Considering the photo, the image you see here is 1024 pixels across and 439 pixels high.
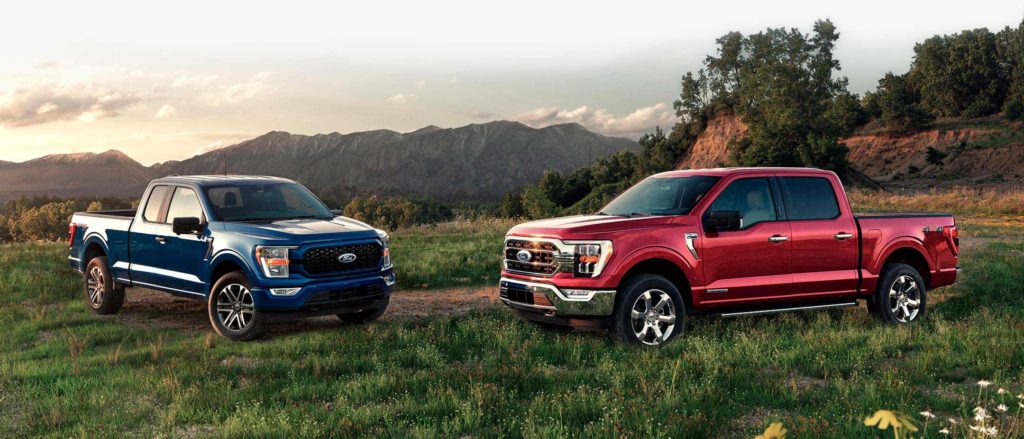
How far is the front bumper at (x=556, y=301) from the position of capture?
28.2 ft

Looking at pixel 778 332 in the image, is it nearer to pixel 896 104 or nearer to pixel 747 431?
pixel 747 431

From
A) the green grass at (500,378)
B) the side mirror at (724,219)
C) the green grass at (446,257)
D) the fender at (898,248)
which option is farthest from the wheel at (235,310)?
the fender at (898,248)

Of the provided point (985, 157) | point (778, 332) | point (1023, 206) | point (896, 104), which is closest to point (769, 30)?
point (896, 104)

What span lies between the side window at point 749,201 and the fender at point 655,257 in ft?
2.91

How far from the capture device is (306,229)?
10016 mm

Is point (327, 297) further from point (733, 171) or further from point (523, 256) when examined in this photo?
point (733, 171)

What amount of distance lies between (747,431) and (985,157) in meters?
68.8

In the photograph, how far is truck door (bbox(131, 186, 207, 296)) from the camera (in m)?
10.5

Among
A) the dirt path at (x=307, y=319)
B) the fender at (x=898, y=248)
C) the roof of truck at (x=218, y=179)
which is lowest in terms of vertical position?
the dirt path at (x=307, y=319)

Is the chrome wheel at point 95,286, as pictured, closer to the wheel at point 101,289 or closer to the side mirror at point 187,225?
the wheel at point 101,289

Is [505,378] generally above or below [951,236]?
below

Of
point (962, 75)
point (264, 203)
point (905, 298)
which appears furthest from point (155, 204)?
point (962, 75)

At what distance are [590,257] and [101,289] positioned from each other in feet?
25.7

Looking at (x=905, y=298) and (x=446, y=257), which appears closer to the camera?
(x=905, y=298)
